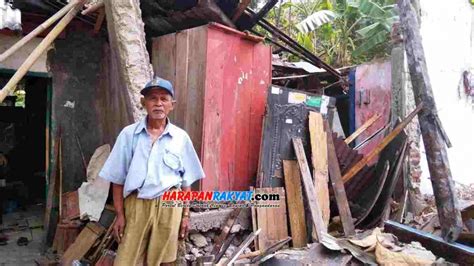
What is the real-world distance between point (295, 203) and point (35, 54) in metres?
3.05

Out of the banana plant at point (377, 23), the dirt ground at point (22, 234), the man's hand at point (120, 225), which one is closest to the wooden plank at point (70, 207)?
the dirt ground at point (22, 234)

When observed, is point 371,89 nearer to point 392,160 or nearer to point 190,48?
point 392,160

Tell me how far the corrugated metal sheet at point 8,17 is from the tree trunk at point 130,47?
4.11 ft

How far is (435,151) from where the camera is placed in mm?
2990

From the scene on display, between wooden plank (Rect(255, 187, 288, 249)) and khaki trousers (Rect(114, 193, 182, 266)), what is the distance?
1.72m

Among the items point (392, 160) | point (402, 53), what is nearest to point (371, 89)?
point (402, 53)

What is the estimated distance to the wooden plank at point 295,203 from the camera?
4430 millimetres

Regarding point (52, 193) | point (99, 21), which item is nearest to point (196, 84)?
point (99, 21)

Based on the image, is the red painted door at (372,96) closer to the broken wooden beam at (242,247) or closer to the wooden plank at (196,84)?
the broken wooden beam at (242,247)

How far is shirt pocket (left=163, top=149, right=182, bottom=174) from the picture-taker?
8.91 feet

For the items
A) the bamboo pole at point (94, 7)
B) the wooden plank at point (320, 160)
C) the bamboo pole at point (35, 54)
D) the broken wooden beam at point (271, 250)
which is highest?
the bamboo pole at point (94, 7)

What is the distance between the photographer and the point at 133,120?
354 cm

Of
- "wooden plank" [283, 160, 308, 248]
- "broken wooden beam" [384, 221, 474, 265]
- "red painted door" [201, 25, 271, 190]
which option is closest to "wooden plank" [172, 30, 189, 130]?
"red painted door" [201, 25, 271, 190]

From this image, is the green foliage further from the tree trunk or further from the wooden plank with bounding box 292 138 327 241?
the tree trunk
